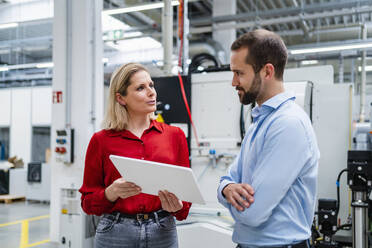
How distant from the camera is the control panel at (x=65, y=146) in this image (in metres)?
3.88

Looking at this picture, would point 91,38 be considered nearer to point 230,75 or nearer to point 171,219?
point 230,75

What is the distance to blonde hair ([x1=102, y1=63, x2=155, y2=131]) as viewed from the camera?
149cm

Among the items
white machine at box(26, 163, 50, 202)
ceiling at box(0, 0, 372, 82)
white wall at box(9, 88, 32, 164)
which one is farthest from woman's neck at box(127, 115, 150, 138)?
white wall at box(9, 88, 32, 164)

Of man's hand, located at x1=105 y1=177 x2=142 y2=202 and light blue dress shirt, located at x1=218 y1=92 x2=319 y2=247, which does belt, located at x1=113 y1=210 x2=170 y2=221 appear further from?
light blue dress shirt, located at x1=218 y1=92 x2=319 y2=247

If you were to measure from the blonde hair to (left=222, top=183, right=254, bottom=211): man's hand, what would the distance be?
0.63 metres

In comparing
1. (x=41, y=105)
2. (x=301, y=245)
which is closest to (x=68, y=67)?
(x=301, y=245)

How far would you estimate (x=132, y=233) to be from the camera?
4.44 ft

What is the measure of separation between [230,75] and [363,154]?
133 cm

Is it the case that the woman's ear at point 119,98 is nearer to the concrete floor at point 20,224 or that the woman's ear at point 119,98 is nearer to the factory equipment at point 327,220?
the factory equipment at point 327,220

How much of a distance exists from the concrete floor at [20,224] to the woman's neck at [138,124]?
10.7 ft

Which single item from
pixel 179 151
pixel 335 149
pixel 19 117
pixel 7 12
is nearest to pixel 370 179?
pixel 335 149

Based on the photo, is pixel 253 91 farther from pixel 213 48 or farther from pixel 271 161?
pixel 213 48

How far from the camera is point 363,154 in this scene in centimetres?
294

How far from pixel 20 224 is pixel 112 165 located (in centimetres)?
492
